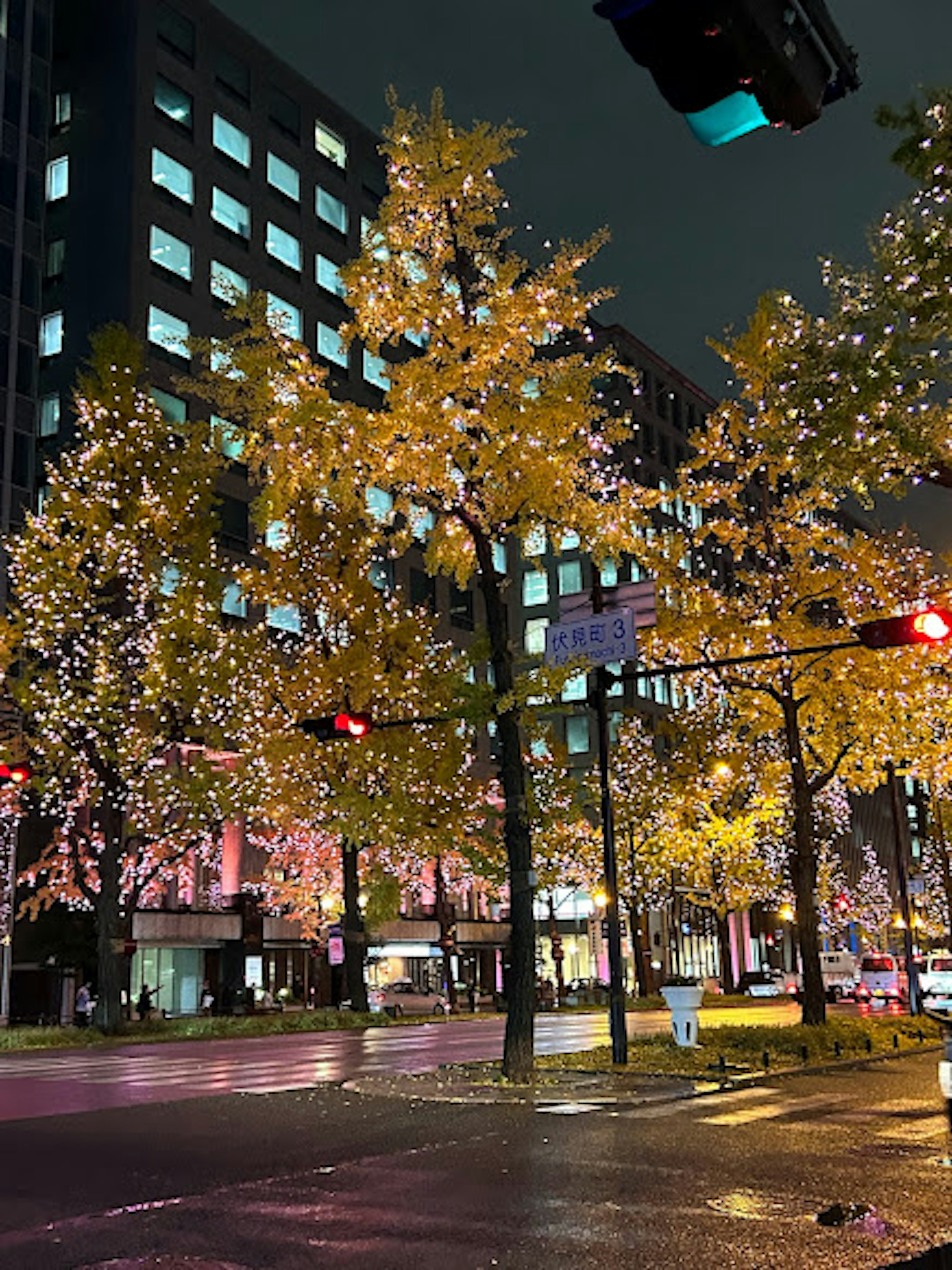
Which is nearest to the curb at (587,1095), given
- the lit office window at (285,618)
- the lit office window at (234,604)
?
the lit office window at (234,604)

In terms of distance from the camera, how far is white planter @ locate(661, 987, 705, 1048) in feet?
70.0

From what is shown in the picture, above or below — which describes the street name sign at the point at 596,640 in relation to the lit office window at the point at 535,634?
below

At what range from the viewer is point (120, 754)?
3250 centimetres

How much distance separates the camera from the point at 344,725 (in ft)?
63.6

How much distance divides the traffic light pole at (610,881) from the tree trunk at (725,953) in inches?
1393

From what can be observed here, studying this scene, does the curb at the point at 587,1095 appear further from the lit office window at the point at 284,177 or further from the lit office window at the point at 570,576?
the lit office window at the point at 570,576

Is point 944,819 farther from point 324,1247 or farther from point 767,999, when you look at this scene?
point 324,1247

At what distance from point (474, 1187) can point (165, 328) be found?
48.6 m

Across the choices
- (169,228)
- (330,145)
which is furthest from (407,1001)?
(330,145)

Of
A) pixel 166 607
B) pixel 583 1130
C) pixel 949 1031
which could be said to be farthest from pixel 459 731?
pixel 949 1031

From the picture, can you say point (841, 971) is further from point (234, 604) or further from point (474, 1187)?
point (474, 1187)

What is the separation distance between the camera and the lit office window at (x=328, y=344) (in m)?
62.9

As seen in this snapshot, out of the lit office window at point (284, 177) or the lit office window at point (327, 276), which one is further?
the lit office window at point (327, 276)

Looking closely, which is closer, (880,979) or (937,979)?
(937,979)
